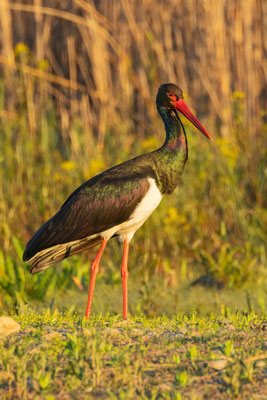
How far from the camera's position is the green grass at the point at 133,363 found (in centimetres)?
326

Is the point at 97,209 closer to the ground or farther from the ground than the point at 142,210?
farther from the ground

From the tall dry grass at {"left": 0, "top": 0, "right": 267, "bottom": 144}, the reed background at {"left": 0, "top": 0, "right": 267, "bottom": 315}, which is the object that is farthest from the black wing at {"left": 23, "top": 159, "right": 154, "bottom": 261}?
the tall dry grass at {"left": 0, "top": 0, "right": 267, "bottom": 144}

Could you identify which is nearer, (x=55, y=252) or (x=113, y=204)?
(x=113, y=204)

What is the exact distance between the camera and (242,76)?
27.3ft

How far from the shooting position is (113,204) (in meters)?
5.27

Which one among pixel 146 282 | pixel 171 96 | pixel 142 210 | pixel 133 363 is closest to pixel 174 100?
pixel 171 96

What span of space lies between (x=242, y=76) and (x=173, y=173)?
335cm

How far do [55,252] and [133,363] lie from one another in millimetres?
2097

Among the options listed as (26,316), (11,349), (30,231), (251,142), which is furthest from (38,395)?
(251,142)

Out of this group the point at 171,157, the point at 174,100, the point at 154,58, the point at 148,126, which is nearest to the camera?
the point at 171,157

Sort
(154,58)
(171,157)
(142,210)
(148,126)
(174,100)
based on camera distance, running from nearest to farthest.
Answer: (142,210) → (171,157) → (174,100) → (154,58) → (148,126)

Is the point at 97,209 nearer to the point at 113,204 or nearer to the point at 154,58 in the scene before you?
the point at 113,204

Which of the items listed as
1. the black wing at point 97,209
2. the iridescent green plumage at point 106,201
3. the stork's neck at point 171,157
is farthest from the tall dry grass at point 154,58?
the black wing at point 97,209

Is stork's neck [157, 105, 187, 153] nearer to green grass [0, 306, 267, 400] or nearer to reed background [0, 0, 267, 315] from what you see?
reed background [0, 0, 267, 315]
